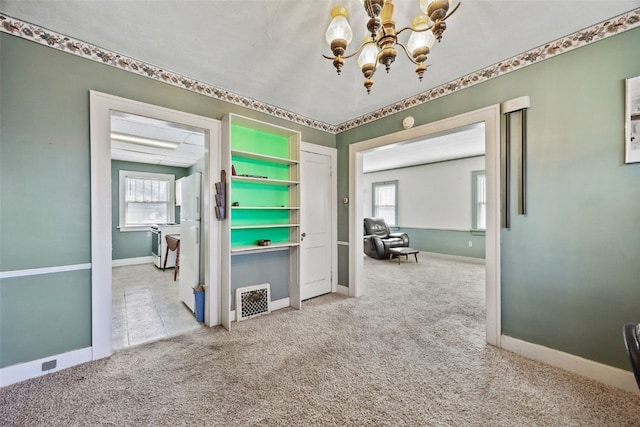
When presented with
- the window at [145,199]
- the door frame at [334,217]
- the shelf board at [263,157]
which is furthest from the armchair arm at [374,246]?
the window at [145,199]

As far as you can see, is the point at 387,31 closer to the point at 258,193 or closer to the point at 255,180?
the point at 255,180

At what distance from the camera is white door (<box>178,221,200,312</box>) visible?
310 centimetres

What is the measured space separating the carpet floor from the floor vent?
0.68ft

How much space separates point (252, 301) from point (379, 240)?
426 centimetres

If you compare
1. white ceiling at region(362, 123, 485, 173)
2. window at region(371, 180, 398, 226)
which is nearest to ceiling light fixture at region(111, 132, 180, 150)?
white ceiling at region(362, 123, 485, 173)

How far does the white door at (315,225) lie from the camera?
365 cm

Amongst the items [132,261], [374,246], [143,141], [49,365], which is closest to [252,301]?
[49,365]

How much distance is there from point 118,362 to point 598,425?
3.37 meters

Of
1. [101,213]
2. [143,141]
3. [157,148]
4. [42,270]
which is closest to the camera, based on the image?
[42,270]

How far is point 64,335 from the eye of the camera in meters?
2.02

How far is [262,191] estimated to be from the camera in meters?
3.23

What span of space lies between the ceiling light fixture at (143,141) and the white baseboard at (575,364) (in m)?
5.58

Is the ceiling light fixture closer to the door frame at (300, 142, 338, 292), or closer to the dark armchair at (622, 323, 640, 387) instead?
the door frame at (300, 142, 338, 292)

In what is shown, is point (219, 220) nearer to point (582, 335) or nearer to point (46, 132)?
point (46, 132)
